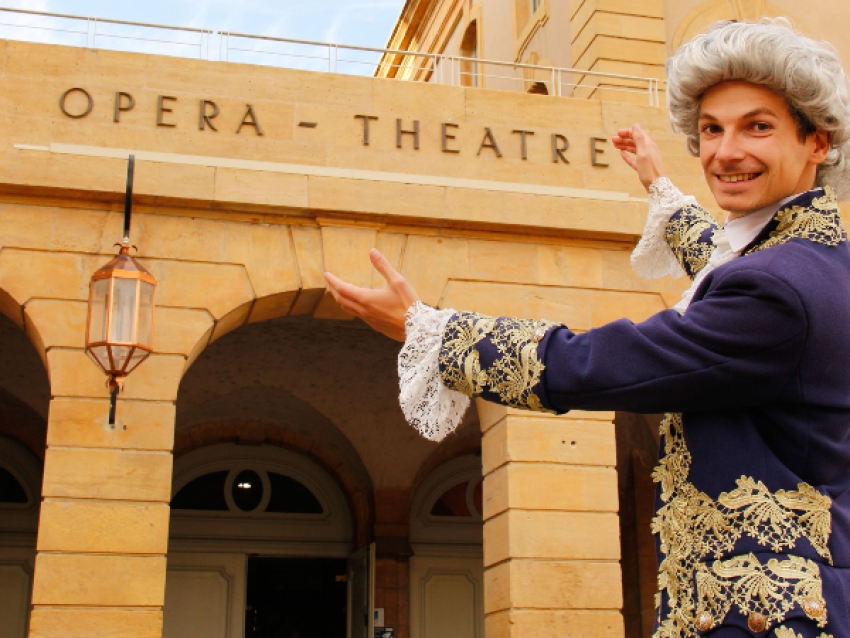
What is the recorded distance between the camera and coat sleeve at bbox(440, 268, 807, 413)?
6.47ft

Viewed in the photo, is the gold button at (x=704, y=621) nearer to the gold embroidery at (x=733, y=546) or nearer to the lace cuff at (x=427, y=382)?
the gold embroidery at (x=733, y=546)

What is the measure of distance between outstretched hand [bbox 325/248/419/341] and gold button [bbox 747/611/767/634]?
89 cm

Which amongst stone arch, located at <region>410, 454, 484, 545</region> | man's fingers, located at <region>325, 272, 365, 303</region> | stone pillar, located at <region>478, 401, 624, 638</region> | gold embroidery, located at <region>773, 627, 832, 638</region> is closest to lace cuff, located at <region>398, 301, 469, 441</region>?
man's fingers, located at <region>325, 272, 365, 303</region>

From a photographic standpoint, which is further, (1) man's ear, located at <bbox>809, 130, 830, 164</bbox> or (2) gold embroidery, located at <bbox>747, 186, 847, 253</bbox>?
(1) man's ear, located at <bbox>809, 130, 830, 164</bbox>

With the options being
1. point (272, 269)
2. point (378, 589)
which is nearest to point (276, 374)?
point (378, 589)

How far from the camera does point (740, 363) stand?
1970 mm

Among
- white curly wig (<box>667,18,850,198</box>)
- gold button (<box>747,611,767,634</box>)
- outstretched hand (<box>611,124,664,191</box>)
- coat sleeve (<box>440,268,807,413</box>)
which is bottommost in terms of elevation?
gold button (<box>747,611,767,634</box>)

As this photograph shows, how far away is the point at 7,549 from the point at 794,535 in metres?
11.7

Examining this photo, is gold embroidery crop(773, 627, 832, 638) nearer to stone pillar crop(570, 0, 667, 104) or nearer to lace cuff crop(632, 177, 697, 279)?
lace cuff crop(632, 177, 697, 279)

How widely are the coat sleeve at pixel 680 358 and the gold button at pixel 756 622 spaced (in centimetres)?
36

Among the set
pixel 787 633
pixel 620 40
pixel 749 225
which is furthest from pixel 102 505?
pixel 620 40

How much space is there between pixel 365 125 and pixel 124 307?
2.43 meters

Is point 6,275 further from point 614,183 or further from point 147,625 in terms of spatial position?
point 614,183

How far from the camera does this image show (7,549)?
12273 millimetres
